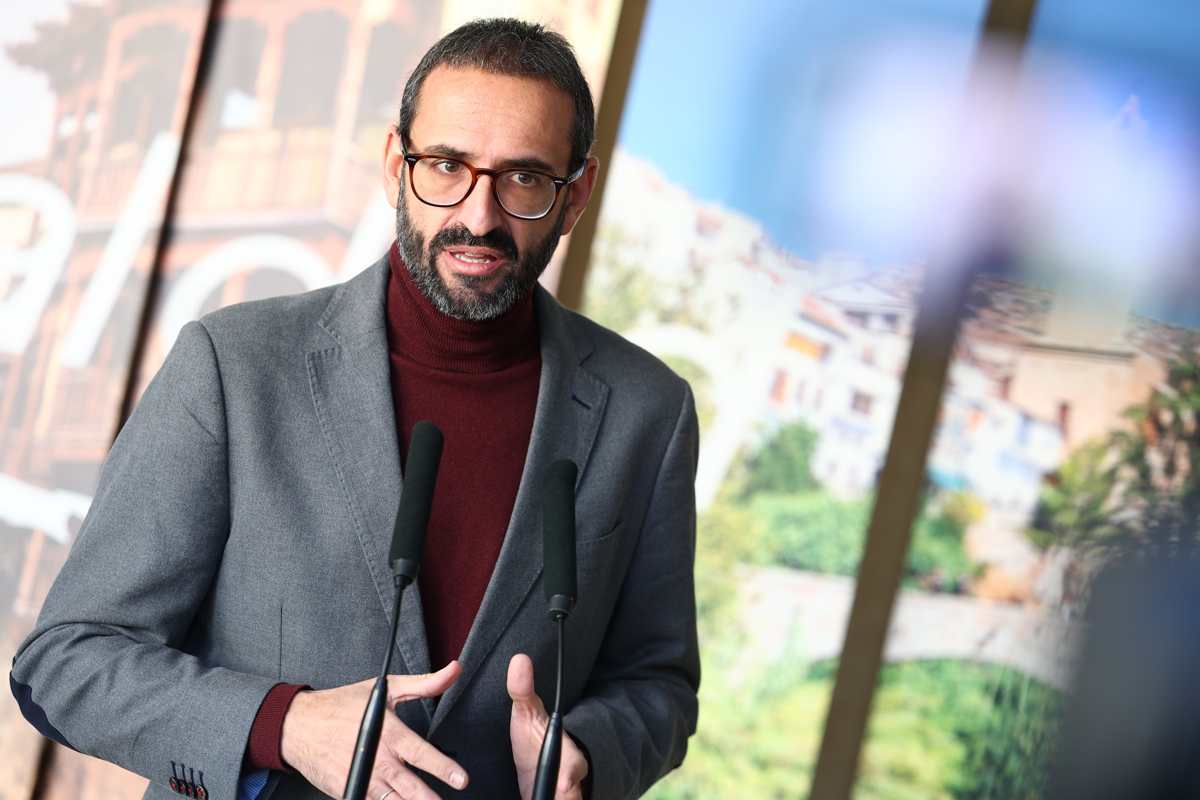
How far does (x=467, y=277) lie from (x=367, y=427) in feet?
0.74

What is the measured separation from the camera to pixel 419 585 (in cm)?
152

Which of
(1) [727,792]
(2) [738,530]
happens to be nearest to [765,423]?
(2) [738,530]

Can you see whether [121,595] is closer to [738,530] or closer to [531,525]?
[531,525]

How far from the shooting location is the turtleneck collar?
1646mm

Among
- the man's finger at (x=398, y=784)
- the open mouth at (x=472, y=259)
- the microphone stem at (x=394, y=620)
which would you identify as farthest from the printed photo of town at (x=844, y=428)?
the microphone stem at (x=394, y=620)

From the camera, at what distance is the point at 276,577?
149 centimetres

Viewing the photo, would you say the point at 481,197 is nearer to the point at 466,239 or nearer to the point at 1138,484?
the point at 466,239

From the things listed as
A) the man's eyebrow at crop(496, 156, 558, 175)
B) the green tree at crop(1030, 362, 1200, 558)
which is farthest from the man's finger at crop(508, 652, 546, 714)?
the green tree at crop(1030, 362, 1200, 558)

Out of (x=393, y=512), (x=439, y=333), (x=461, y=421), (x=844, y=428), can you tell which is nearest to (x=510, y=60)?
(x=439, y=333)

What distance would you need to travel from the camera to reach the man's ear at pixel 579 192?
169 cm

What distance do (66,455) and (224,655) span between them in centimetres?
246

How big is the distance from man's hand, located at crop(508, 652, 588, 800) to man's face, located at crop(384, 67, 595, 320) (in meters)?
0.49

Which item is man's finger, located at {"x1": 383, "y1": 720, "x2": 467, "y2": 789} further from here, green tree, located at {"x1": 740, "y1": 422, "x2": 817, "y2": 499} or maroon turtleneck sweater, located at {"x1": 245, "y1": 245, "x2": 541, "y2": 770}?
green tree, located at {"x1": 740, "y1": 422, "x2": 817, "y2": 499}

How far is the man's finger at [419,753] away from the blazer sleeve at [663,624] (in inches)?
19.4
